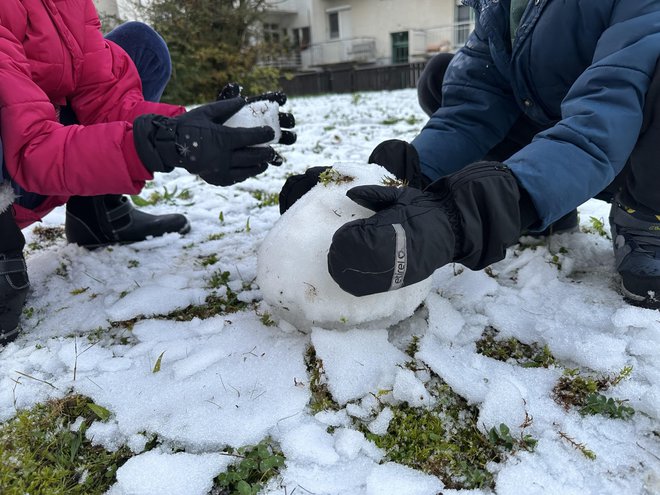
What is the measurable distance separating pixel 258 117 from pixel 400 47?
20.2 meters

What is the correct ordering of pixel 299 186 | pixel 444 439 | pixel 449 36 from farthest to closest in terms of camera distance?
1. pixel 449 36
2. pixel 299 186
3. pixel 444 439

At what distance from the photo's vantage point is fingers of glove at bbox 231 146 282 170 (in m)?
1.38

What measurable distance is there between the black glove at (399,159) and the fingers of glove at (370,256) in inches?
24.6

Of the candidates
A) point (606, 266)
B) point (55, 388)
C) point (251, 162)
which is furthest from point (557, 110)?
point (55, 388)

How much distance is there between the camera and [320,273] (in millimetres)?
1222

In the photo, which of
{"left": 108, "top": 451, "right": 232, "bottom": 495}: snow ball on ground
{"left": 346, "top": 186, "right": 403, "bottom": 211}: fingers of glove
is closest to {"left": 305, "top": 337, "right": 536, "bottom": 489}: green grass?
{"left": 108, "top": 451, "right": 232, "bottom": 495}: snow ball on ground

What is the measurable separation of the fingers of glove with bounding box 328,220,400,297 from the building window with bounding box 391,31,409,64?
2041cm

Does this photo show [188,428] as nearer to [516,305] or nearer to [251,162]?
[251,162]

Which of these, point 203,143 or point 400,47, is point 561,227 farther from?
point 400,47

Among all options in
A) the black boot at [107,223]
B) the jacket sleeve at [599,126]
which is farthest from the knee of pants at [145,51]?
the jacket sleeve at [599,126]

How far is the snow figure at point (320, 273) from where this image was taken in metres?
1.23

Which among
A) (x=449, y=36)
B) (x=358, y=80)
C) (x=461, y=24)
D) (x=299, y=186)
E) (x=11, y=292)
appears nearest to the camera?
(x=11, y=292)

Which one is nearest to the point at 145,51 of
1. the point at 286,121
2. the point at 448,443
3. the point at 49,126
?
the point at 49,126

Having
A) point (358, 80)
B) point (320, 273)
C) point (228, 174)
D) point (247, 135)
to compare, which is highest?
point (247, 135)
